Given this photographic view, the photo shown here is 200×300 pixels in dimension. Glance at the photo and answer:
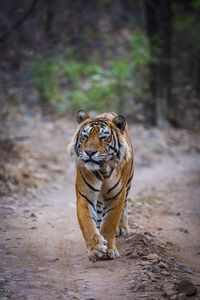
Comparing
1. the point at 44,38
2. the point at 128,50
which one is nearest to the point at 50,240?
the point at 44,38

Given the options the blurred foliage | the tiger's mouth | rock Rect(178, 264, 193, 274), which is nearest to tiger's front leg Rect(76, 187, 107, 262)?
the tiger's mouth

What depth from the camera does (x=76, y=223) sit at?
7402 mm

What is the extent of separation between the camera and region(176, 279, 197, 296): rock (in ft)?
15.1

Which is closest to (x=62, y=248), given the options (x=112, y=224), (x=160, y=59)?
(x=112, y=224)

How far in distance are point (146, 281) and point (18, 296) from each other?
3.61 feet

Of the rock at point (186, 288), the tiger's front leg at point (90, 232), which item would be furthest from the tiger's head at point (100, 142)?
the rock at point (186, 288)

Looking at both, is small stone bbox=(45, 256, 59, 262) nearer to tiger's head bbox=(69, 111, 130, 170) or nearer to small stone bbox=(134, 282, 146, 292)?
tiger's head bbox=(69, 111, 130, 170)

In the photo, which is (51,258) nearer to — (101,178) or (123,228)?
(101,178)

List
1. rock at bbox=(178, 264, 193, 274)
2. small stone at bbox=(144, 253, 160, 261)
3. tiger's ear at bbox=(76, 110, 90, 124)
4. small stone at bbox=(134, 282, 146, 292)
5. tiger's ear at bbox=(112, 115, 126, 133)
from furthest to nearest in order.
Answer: tiger's ear at bbox=(76, 110, 90, 124), tiger's ear at bbox=(112, 115, 126, 133), small stone at bbox=(144, 253, 160, 261), rock at bbox=(178, 264, 193, 274), small stone at bbox=(134, 282, 146, 292)

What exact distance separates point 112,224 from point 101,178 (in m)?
0.47

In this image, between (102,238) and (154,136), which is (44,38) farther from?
(102,238)

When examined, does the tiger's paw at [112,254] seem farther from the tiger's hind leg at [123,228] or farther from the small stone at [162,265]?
the tiger's hind leg at [123,228]

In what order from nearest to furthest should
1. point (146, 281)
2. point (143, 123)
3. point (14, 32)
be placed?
point (146, 281), point (14, 32), point (143, 123)

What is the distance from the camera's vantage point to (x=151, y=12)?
1511 cm
